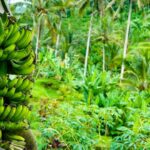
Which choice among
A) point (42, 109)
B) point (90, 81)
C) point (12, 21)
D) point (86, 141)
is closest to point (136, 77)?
point (90, 81)

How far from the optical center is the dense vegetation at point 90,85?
1039 centimetres

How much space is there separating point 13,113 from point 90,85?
13904 mm

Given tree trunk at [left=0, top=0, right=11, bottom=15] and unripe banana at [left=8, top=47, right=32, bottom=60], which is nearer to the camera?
unripe banana at [left=8, top=47, right=32, bottom=60]

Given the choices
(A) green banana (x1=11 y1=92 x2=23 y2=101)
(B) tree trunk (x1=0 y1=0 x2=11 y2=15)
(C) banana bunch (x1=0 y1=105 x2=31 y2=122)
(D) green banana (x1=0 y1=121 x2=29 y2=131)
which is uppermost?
(B) tree trunk (x1=0 y1=0 x2=11 y2=15)

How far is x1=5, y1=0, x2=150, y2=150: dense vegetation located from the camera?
34.1ft

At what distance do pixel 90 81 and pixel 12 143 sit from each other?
14.0 metres

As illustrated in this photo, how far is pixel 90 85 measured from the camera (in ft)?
60.5

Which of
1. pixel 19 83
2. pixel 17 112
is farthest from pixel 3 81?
pixel 17 112

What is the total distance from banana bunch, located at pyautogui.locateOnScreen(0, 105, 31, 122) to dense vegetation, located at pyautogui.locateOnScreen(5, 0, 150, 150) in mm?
2026

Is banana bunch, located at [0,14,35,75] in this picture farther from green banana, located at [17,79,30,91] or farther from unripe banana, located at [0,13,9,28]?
green banana, located at [17,79,30,91]

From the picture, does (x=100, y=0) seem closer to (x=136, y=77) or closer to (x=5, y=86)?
(x=136, y=77)

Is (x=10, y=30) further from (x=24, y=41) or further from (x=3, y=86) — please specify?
(x=3, y=86)

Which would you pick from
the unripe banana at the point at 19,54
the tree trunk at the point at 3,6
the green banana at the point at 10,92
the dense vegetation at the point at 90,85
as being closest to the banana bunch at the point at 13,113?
the green banana at the point at 10,92

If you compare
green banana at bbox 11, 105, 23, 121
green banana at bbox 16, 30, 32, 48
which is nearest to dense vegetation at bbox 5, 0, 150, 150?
green banana at bbox 16, 30, 32, 48
